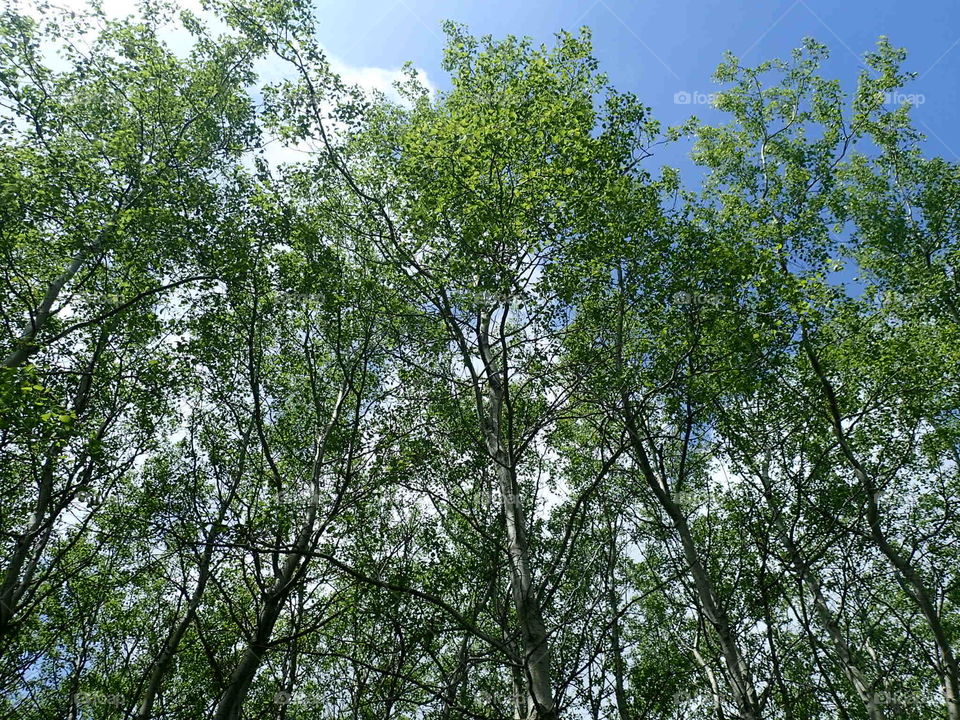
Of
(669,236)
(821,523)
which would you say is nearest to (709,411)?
(821,523)

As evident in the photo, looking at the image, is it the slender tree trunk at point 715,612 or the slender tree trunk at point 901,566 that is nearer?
the slender tree trunk at point 715,612

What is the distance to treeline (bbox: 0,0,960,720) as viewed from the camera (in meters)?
10.3

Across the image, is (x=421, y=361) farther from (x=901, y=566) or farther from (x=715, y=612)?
A: (x=901, y=566)

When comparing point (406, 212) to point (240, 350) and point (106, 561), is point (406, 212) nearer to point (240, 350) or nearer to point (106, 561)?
point (240, 350)

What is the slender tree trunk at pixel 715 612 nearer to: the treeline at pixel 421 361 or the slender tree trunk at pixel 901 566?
the treeline at pixel 421 361

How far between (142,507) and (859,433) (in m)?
17.2

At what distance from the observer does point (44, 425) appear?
10.8 metres

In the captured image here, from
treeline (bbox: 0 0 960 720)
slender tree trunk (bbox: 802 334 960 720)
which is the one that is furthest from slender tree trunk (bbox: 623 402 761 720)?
slender tree trunk (bbox: 802 334 960 720)

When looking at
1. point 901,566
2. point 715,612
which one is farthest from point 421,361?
point 901,566

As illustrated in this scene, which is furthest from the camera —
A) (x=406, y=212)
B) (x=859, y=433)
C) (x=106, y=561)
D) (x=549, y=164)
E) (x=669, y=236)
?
(x=106, y=561)

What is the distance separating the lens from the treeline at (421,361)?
10320mm

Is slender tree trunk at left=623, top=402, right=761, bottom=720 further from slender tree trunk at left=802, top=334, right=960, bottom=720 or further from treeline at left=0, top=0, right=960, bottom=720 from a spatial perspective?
slender tree trunk at left=802, top=334, right=960, bottom=720

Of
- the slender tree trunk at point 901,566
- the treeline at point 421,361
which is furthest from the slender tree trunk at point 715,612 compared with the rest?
the slender tree trunk at point 901,566

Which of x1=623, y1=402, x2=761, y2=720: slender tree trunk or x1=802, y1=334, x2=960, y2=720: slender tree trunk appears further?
x1=802, y1=334, x2=960, y2=720: slender tree trunk
